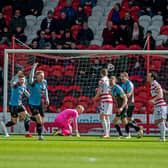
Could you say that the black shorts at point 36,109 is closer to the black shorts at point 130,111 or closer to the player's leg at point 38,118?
the player's leg at point 38,118

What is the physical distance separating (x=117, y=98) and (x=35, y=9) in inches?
370

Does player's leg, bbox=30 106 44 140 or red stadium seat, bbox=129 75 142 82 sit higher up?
red stadium seat, bbox=129 75 142 82

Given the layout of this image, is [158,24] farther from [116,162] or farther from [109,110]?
[116,162]

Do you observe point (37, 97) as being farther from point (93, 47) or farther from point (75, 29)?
point (75, 29)

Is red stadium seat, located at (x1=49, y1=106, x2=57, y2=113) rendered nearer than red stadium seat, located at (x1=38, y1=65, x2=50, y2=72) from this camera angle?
Yes

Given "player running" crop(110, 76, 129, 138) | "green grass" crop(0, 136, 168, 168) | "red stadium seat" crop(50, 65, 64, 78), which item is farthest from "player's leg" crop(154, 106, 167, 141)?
"red stadium seat" crop(50, 65, 64, 78)

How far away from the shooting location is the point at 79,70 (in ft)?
69.1

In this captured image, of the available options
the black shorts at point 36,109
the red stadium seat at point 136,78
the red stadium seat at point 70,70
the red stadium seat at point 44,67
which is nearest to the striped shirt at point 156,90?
the black shorts at point 36,109

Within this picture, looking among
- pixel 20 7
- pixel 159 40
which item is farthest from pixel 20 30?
pixel 159 40

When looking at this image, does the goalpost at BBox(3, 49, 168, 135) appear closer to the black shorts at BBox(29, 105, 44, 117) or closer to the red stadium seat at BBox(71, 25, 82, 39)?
the red stadium seat at BBox(71, 25, 82, 39)

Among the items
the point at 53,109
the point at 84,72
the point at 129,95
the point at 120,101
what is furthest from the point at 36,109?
the point at 84,72

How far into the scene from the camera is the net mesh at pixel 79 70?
20.5 meters

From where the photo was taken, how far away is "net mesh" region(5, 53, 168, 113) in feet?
67.4

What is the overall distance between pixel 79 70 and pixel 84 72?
0.19 metres
